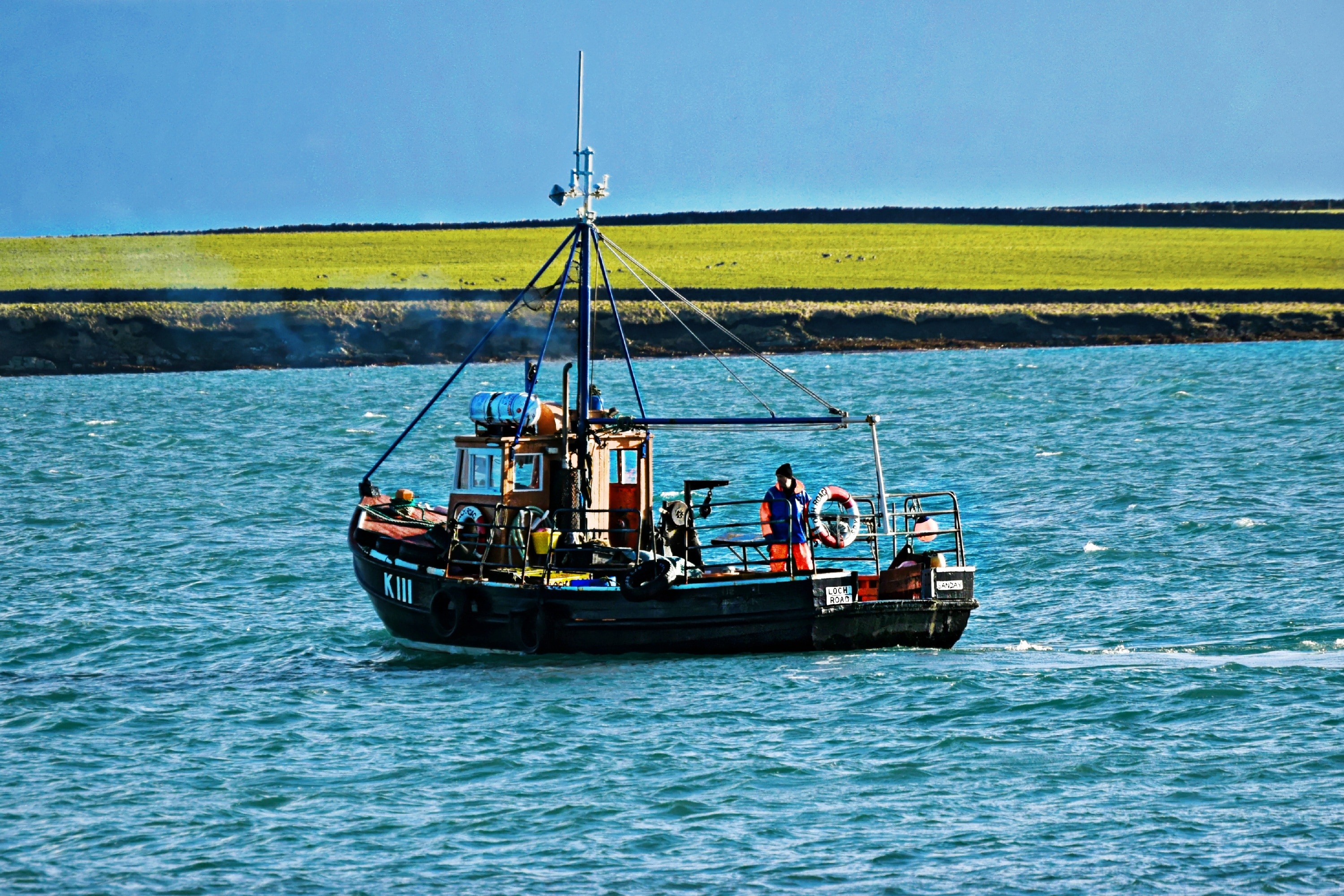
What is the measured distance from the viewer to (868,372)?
3457 inches

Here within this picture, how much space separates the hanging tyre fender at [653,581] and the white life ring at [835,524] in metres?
1.76

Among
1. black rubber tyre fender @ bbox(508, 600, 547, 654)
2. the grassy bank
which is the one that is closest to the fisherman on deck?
black rubber tyre fender @ bbox(508, 600, 547, 654)

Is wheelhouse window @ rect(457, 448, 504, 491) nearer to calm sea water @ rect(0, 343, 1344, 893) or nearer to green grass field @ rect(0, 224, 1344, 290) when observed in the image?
calm sea water @ rect(0, 343, 1344, 893)

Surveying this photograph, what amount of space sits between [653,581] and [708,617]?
82cm

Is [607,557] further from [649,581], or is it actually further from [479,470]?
[479,470]

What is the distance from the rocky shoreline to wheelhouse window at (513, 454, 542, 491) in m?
79.0

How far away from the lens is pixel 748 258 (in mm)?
145250

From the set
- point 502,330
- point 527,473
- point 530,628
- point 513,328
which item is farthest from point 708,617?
point 513,328

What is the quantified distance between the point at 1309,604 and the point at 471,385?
6995 centimetres

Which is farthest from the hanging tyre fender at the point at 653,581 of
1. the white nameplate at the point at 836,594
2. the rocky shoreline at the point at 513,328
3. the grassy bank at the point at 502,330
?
the rocky shoreline at the point at 513,328

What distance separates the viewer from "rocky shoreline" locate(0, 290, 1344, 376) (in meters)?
102

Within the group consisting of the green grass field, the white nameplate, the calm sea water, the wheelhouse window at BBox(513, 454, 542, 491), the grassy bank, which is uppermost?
the green grass field

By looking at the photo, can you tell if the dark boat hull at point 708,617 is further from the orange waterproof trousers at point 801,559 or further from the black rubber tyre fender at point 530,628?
the orange waterproof trousers at point 801,559

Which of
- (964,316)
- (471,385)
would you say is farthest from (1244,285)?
(471,385)
